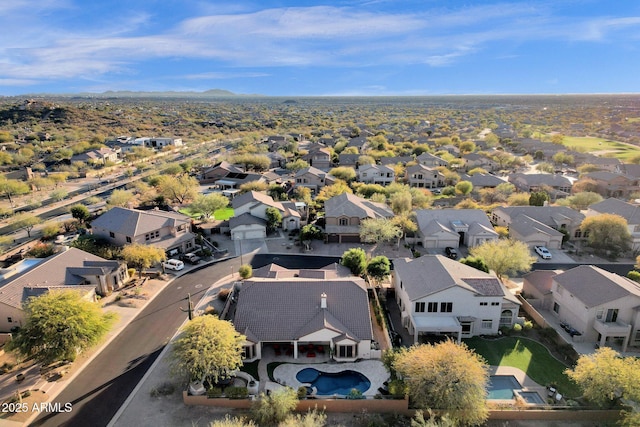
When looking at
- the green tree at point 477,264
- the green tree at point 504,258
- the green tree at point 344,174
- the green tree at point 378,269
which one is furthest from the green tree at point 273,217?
the green tree at point 344,174

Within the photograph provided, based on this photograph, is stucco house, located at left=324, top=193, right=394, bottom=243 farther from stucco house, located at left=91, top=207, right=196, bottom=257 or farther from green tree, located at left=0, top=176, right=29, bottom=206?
green tree, located at left=0, top=176, right=29, bottom=206

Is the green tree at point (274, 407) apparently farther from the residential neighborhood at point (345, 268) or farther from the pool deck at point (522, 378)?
the pool deck at point (522, 378)

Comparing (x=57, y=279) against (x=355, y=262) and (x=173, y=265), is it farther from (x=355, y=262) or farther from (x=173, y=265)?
(x=355, y=262)

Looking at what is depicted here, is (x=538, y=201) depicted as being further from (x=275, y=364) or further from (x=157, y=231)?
(x=157, y=231)

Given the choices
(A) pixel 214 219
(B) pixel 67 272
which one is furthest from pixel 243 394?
(A) pixel 214 219

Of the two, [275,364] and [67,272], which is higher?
[67,272]

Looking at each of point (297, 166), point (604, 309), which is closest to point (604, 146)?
point (297, 166)

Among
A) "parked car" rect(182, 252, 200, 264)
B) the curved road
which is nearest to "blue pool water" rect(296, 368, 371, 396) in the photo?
the curved road
